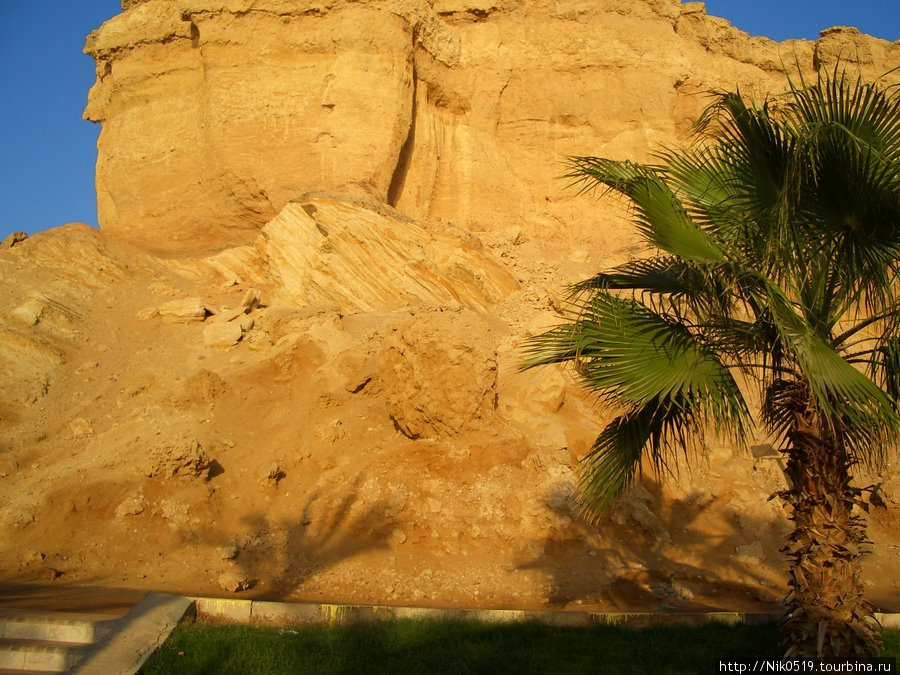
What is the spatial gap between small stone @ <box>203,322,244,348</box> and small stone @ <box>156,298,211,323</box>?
71 cm

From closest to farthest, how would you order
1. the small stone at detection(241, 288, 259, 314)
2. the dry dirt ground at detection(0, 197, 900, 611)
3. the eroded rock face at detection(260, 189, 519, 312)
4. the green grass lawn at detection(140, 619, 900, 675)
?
the green grass lawn at detection(140, 619, 900, 675) → the dry dirt ground at detection(0, 197, 900, 611) → the small stone at detection(241, 288, 259, 314) → the eroded rock face at detection(260, 189, 519, 312)

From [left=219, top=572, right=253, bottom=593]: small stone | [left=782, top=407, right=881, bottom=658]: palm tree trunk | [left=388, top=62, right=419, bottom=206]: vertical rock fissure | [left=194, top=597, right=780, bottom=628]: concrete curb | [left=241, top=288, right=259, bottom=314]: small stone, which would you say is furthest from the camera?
[left=388, top=62, right=419, bottom=206]: vertical rock fissure

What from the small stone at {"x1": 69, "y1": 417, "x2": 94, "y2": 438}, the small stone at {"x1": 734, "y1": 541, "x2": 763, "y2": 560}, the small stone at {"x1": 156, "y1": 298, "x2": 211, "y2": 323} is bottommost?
the small stone at {"x1": 734, "y1": 541, "x2": 763, "y2": 560}

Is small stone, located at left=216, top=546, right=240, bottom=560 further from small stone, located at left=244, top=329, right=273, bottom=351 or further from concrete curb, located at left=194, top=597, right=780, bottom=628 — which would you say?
small stone, located at left=244, top=329, right=273, bottom=351

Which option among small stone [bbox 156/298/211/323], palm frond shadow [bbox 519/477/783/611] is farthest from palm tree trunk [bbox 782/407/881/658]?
small stone [bbox 156/298/211/323]

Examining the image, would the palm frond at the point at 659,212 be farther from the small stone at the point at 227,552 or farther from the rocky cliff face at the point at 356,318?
the small stone at the point at 227,552

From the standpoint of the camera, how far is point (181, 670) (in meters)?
5.87

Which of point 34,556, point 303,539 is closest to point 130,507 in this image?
point 34,556

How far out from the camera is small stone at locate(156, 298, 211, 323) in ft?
45.9

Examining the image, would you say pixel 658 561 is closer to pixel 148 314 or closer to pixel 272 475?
pixel 272 475

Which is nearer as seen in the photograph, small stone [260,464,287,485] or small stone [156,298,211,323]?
small stone [260,464,287,485]

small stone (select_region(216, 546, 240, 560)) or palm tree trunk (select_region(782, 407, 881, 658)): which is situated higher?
small stone (select_region(216, 546, 240, 560))

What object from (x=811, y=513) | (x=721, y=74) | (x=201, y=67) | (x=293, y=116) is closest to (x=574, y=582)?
(x=811, y=513)

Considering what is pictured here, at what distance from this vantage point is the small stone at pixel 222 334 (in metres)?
13.1
